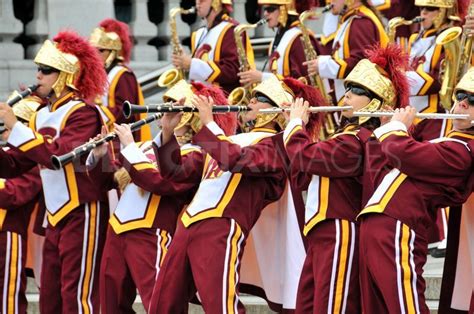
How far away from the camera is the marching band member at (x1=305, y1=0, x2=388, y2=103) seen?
12.7 metres

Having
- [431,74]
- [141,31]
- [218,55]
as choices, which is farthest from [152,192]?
[141,31]

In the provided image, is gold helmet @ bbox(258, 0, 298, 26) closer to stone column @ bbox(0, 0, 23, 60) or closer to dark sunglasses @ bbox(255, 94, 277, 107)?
stone column @ bbox(0, 0, 23, 60)

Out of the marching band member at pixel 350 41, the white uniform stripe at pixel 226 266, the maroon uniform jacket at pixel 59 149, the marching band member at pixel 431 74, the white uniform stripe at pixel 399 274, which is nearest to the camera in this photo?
the white uniform stripe at pixel 399 274

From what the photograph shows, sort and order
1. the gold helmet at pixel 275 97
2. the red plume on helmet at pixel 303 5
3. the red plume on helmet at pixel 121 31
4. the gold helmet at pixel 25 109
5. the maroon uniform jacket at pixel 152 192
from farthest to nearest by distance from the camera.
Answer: the red plume on helmet at pixel 121 31 → the red plume on helmet at pixel 303 5 → the gold helmet at pixel 25 109 → the maroon uniform jacket at pixel 152 192 → the gold helmet at pixel 275 97

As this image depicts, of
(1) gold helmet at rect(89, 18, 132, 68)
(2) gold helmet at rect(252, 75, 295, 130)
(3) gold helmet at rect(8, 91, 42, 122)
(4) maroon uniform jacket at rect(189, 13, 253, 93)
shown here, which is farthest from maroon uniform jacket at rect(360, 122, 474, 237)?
(1) gold helmet at rect(89, 18, 132, 68)

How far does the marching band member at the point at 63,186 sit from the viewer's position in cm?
1120

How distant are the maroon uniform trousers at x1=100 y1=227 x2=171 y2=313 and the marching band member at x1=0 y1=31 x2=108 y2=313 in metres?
0.39

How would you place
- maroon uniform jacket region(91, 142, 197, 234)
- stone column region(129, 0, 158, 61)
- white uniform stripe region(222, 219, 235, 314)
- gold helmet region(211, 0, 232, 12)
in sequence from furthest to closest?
stone column region(129, 0, 158, 61) < gold helmet region(211, 0, 232, 12) < maroon uniform jacket region(91, 142, 197, 234) < white uniform stripe region(222, 219, 235, 314)

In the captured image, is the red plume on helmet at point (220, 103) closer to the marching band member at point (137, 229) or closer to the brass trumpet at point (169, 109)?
the marching band member at point (137, 229)

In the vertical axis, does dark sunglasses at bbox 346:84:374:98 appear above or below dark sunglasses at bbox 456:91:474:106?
below

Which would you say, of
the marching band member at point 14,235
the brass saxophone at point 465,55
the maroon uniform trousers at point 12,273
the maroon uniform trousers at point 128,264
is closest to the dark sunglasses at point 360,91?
the brass saxophone at point 465,55

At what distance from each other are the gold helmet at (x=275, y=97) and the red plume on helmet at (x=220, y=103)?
0.97 ft

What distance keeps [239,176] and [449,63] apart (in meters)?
2.04

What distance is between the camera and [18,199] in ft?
38.7
